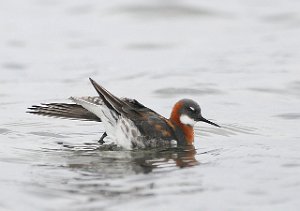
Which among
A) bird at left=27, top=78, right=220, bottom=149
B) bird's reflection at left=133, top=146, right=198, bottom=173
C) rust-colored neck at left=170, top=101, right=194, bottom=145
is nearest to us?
bird's reflection at left=133, top=146, right=198, bottom=173

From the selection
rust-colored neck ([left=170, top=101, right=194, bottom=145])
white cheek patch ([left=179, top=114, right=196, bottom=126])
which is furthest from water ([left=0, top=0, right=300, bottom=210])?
white cheek patch ([left=179, top=114, right=196, bottom=126])

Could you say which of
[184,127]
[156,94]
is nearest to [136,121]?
[184,127]

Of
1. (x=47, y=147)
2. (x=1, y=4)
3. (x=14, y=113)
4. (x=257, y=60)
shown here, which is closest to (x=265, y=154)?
(x=47, y=147)

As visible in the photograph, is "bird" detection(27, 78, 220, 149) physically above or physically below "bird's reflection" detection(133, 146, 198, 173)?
above

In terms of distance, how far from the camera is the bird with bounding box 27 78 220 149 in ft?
41.3

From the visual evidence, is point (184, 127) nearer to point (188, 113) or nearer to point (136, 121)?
point (188, 113)

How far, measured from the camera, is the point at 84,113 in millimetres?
13125

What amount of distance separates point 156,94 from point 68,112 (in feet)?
15.2

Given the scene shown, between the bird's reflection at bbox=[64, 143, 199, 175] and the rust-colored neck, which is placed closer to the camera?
the bird's reflection at bbox=[64, 143, 199, 175]

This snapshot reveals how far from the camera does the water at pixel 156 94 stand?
33.2 feet

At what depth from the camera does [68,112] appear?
43.1 feet

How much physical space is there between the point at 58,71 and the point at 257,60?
467 cm

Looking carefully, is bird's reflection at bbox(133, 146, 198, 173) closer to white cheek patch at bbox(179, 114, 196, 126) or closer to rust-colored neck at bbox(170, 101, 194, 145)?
rust-colored neck at bbox(170, 101, 194, 145)

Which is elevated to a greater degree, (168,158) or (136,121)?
(136,121)
